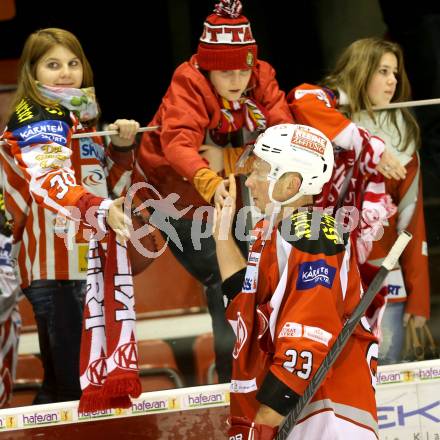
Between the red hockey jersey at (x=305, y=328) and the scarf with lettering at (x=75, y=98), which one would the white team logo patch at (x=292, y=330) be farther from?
the scarf with lettering at (x=75, y=98)

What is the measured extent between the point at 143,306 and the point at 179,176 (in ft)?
1.47

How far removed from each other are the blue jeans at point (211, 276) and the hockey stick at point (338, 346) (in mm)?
835

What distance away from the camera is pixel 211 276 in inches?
144

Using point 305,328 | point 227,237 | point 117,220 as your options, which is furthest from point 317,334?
point 117,220

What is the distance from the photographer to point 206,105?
357 cm

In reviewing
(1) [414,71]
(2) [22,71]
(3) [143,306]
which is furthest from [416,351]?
(1) [414,71]

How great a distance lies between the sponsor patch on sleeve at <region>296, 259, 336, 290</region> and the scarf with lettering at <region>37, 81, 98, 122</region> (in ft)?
3.88

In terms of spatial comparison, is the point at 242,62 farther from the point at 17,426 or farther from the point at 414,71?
the point at 414,71

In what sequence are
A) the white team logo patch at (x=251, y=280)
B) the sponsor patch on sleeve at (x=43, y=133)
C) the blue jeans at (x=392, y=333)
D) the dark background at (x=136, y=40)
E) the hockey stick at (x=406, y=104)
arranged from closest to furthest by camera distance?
the white team logo patch at (x=251, y=280) → the sponsor patch on sleeve at (x=43, y=133) → the hockey stick at (x=406, y=104) → the blue jeans at (x=392, y=333) → the dark background at (x=136, y=40)

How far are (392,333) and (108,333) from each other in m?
1.01

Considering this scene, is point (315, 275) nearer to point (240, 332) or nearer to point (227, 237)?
point (240, 332)

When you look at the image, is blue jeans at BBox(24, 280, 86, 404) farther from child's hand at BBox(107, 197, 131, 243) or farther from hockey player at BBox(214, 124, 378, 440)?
hockey player at BBox(214, 124, 378, 440)

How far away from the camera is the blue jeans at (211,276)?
3607 mm

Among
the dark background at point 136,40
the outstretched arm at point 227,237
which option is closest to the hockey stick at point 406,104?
the outstretched arm at point 227,237
